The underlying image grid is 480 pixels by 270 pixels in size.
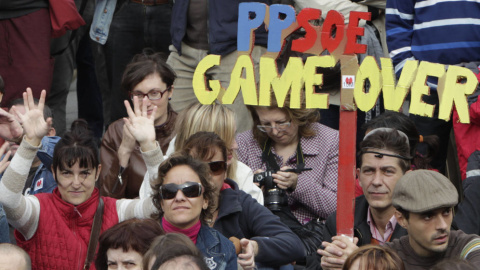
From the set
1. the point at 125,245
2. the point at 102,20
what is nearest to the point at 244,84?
the point at 125,245

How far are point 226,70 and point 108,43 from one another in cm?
152

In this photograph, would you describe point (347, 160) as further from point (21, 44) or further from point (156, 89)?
point (21, 44)

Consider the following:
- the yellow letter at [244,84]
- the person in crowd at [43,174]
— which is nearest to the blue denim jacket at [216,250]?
the yellow letter at [244,84]

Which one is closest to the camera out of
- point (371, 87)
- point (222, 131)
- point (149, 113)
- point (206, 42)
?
point (371, 87)

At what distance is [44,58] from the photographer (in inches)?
329

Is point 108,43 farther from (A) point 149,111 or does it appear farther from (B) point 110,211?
(B) point 110,211

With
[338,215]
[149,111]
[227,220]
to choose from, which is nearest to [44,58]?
[149,111]

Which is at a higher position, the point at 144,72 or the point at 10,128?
the point at 144,72

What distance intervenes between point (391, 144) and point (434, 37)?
4.47ft

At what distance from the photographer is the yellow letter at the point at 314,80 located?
20.1ft

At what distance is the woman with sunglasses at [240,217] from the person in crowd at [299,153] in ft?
2.31

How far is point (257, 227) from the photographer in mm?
6203

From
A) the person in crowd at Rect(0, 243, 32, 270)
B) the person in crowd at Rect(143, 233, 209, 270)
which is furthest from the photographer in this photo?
the person in crowd at Rect(0, 243, 32, 270)

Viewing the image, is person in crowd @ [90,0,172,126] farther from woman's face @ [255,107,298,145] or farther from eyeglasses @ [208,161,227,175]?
eyeglasses @ [208,161,227,175]
